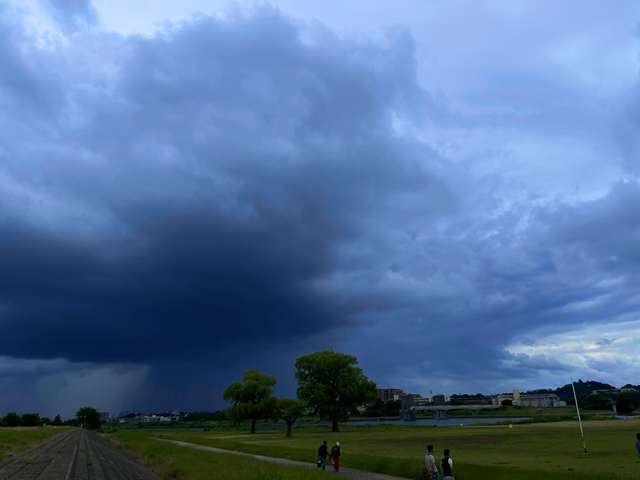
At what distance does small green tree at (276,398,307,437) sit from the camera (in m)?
83.9

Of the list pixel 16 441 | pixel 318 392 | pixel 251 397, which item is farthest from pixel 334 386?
pixel 16 441

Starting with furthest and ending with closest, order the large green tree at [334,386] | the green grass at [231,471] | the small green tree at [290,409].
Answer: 1. the large green tree at [334,386]
2. the small green tree at [290,409]
3. the green grass at [231,471]

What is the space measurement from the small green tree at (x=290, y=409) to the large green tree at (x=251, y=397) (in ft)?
24.6

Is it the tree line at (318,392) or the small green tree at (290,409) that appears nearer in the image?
the small green tree at (290,409)

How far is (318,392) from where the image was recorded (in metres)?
91.5

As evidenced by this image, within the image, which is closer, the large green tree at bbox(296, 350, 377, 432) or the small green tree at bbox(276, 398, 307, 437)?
the small green tree at bbox(276, 398, 307, 437)

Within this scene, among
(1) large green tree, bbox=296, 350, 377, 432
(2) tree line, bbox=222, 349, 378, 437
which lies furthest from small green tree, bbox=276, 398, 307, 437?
(1) large green tree, bbox=296, 350, 377, 432

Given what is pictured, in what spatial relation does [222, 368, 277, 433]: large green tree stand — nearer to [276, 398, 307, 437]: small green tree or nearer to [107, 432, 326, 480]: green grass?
[276, 398, 307, 437]: small green tree

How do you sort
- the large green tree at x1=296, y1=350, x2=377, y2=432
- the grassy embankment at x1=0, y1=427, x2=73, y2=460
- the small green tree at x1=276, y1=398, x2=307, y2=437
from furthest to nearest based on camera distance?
1. the large green tree at x1=296, y1=350, x2=377, y2=432
2. the small green tree at x1=276, y1=398, x2=307, y2=437
3. the grassy embankment at x1=0, y1=427, x2=73, y2=460

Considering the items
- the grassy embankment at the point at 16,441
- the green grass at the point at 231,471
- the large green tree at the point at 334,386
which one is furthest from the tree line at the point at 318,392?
the green grass at the point at 231,471

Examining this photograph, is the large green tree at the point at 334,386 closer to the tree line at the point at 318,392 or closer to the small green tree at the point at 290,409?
the tree line at the point at 318,392

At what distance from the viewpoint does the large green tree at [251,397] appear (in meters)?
94.7

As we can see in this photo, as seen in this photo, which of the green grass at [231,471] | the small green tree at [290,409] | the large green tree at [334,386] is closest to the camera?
the green grass at [231,471]

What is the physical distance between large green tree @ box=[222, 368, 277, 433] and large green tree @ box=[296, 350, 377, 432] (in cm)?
742
